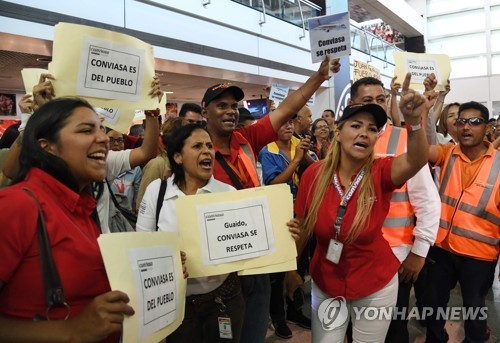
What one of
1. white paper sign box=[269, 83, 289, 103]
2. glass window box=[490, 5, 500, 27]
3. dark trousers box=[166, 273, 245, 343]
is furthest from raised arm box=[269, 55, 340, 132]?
glass window box=[490, 5, 500, 27]

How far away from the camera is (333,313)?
200cm

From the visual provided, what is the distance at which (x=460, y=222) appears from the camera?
8.91ft

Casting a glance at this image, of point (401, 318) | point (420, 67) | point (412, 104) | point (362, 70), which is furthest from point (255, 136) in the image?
point (362, 70)

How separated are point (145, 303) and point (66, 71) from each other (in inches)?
46.4

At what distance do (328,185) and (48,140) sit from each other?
4.29 ft

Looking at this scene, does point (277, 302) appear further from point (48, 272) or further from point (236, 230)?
point (48, 272)

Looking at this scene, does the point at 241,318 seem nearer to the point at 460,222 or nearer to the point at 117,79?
the point at 117,79

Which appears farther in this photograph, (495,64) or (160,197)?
(495,64)

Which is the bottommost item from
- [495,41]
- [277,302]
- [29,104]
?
[277,302]

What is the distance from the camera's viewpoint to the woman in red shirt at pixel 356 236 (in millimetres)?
1909

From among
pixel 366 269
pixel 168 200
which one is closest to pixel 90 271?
pixel 168 200

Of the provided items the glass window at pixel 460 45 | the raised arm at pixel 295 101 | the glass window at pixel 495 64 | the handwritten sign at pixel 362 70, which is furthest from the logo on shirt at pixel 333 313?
the glass window at pixel 495 64

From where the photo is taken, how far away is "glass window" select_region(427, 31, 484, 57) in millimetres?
18438

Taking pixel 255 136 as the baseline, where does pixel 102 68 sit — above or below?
above
